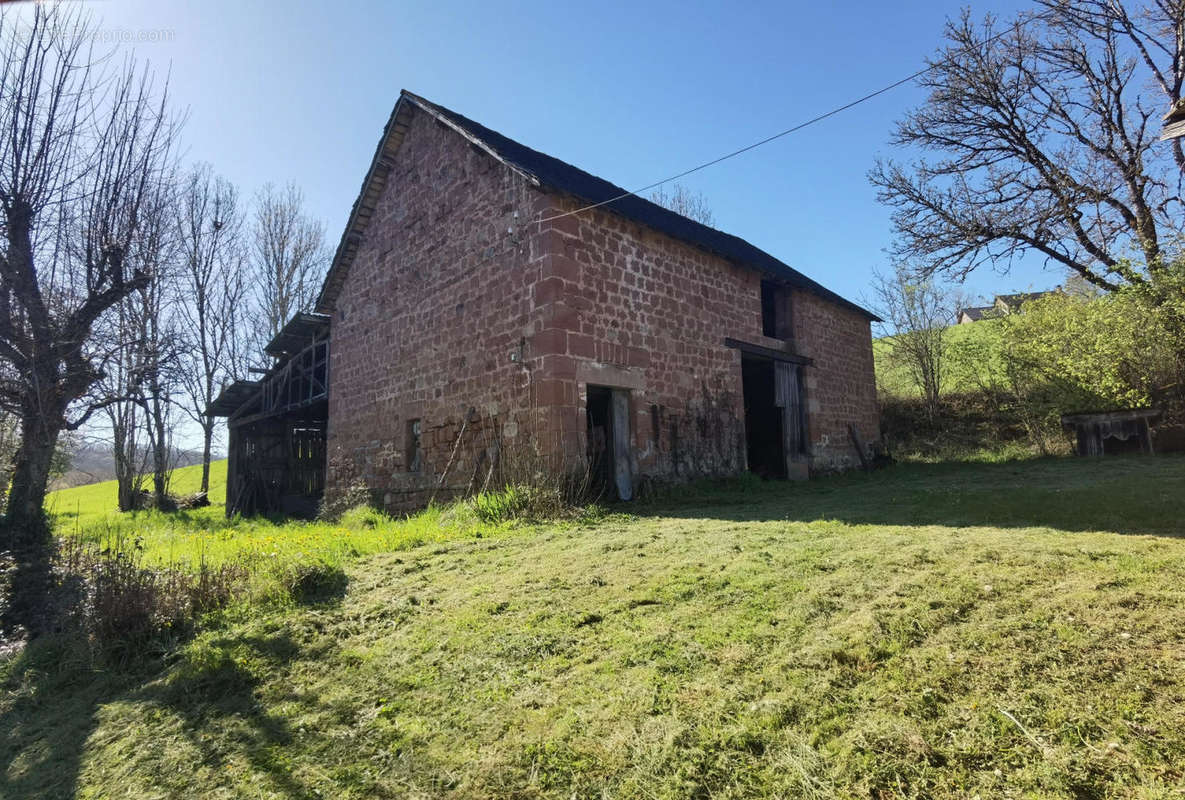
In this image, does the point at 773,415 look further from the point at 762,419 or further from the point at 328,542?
the point at 328,542

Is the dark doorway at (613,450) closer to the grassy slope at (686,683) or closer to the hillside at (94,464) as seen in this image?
the grassy slope at (686,683)

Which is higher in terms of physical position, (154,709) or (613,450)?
(613,450)

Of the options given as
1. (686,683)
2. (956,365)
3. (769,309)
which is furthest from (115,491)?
(956,365)

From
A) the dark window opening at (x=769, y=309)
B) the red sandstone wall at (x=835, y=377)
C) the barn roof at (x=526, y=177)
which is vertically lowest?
the red sandstone wall at (x=835, y=377)

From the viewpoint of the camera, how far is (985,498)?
765 cm

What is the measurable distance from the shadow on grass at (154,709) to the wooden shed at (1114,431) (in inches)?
622

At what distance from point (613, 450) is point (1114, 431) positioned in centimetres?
1125

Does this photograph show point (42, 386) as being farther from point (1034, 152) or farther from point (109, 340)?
point (1034, 152)

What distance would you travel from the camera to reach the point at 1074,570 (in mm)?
4016

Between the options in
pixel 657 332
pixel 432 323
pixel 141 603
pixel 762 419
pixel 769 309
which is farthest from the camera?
pixel 769 309

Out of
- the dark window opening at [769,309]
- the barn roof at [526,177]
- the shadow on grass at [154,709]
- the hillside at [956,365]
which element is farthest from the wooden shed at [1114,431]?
the shadow on grass at [154,709]

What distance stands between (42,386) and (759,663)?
12474mm

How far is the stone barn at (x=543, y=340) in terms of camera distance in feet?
31.1

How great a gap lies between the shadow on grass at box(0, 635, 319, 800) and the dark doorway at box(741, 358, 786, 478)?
11.5 m
